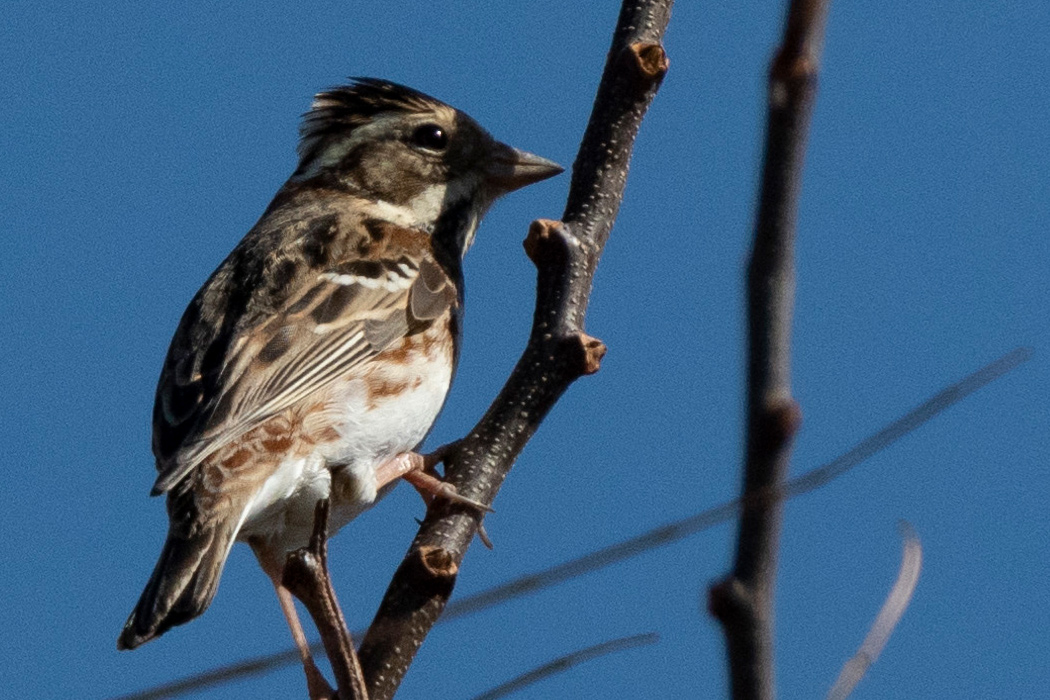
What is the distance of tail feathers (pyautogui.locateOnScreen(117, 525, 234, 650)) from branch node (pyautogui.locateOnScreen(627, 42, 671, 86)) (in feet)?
7.50

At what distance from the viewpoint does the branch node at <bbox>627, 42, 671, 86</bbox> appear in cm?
413

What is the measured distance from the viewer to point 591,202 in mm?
4430

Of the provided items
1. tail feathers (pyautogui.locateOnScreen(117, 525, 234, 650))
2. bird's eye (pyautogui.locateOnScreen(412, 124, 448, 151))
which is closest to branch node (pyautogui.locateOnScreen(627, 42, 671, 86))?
tail feathers (pyautogui.locateOnScreen(117, 525, 234, 650))

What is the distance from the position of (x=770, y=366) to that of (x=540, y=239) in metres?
2.55

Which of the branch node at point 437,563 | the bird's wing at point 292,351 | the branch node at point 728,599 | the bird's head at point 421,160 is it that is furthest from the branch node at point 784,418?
the bird's head at point 421,160

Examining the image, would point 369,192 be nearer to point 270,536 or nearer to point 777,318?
point 270,536

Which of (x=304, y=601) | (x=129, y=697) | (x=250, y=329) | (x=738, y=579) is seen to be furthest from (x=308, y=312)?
(x=738, y=579)

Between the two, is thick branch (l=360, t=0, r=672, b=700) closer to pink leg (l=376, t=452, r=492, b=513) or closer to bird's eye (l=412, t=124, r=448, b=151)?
pink leg (l=376, t=452, r=492, b=513)

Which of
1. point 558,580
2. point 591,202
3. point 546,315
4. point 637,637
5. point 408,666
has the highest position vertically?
point 591,202

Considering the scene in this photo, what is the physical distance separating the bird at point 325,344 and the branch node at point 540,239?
797 mm

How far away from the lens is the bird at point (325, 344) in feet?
17.5

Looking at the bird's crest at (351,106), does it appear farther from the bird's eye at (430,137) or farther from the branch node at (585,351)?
the branch node at (585,351)

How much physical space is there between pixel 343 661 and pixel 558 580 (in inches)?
34.9

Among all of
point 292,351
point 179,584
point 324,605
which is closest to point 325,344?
point 292,351
